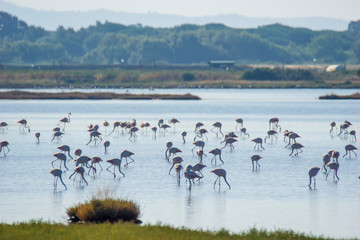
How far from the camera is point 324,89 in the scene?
10488cm

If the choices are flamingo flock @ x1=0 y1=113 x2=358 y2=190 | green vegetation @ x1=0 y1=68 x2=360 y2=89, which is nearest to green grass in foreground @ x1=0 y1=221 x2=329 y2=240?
flamingo flock @ x1=0 y1=113 x2=358 y2=190

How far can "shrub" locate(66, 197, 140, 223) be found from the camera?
48.0 feet

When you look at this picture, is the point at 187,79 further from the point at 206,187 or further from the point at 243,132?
the point at 206,187

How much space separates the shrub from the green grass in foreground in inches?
23.3

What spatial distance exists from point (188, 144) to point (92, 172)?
32.1 feet

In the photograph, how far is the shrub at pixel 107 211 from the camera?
1463cm

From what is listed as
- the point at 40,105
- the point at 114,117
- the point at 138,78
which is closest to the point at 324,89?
the point at 138,78

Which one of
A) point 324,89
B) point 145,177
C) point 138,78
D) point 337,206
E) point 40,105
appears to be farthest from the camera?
point 138,78

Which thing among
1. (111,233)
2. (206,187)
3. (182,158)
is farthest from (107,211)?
(182,158)

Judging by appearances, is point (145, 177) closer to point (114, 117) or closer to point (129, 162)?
point (129, 162)

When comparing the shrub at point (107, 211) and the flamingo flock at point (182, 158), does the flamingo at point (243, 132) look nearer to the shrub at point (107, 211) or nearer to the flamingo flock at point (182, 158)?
the flamingo flock at point (182, 158)

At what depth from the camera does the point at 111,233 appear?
506 inches

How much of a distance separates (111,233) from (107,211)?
6.10 feet

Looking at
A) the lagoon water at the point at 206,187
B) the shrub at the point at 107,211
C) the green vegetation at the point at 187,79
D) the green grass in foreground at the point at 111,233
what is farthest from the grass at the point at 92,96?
the green grass in foreground at the point at 111,233
